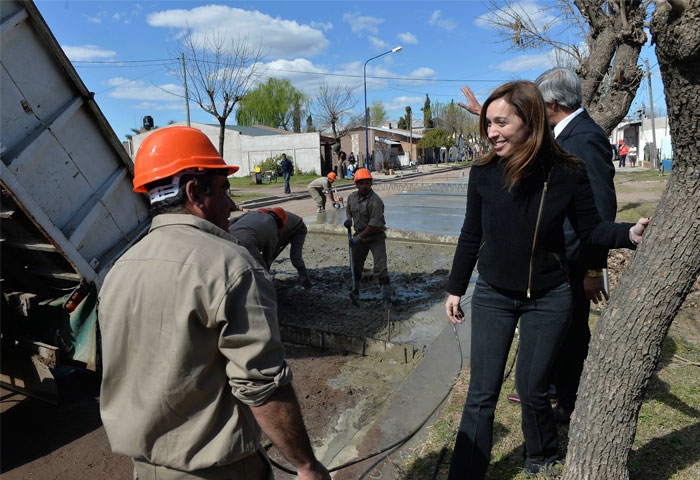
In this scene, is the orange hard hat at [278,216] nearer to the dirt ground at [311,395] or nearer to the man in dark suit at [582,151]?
the dirt ground at [311,395]

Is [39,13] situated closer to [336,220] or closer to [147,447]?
[147,447]

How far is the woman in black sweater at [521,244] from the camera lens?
7.27ft

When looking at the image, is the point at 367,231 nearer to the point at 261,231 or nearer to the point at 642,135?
the point at 261,231

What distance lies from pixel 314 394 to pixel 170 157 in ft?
10.0

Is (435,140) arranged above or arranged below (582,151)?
above

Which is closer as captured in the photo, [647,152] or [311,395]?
[311,395]

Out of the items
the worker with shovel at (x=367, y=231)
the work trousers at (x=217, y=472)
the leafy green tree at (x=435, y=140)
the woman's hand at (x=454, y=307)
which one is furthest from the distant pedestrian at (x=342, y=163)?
the work trousers at (x=217, y=472)

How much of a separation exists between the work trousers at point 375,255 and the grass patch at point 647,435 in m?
2.55

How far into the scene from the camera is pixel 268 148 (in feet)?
122

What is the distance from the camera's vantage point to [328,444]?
11.4 feet

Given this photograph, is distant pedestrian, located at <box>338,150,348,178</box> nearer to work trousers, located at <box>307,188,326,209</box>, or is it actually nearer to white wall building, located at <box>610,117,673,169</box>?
white wall building, located at <box>610,117,673,169</box>

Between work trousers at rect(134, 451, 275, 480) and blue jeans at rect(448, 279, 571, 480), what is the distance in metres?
1.17

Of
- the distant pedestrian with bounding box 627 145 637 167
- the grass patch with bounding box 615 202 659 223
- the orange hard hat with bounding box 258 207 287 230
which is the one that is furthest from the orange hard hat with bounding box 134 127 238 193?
the distant pedestrian with bounding box 627 145 637 167

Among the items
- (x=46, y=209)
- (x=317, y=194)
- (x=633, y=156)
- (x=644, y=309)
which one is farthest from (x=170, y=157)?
(x=633, y=156)
